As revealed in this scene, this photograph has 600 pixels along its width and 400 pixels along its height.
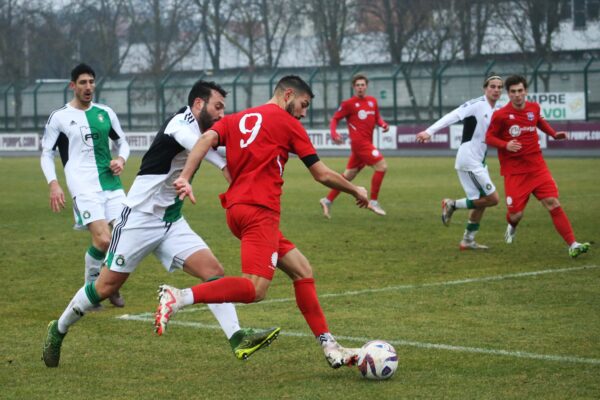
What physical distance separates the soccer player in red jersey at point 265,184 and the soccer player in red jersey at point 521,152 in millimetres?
6166

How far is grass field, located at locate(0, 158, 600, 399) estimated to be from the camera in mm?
6703

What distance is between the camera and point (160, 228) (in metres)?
7.61

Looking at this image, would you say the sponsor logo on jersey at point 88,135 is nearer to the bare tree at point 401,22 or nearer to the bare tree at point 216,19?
the bare tree at point 401,22

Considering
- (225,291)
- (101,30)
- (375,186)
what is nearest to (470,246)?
(375,186)

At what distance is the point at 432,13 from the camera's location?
2093 inches

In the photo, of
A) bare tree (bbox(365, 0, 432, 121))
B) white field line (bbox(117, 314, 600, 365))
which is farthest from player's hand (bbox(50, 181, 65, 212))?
bare tree (bbox(365, 0, 432, 121))

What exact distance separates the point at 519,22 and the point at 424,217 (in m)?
32.9

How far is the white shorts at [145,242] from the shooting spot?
24.6ft

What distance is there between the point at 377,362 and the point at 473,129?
7.80 meters

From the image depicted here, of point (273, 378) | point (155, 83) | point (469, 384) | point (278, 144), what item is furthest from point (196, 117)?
point (155, 83)

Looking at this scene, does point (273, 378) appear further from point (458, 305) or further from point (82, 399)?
point (458, 305)

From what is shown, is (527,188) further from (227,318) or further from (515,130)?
(227,318)

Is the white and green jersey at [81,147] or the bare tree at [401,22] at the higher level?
the bare tree at [401,22]

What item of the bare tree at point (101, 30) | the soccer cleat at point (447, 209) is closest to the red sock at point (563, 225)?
the soccer cleat at point (447, 209)
